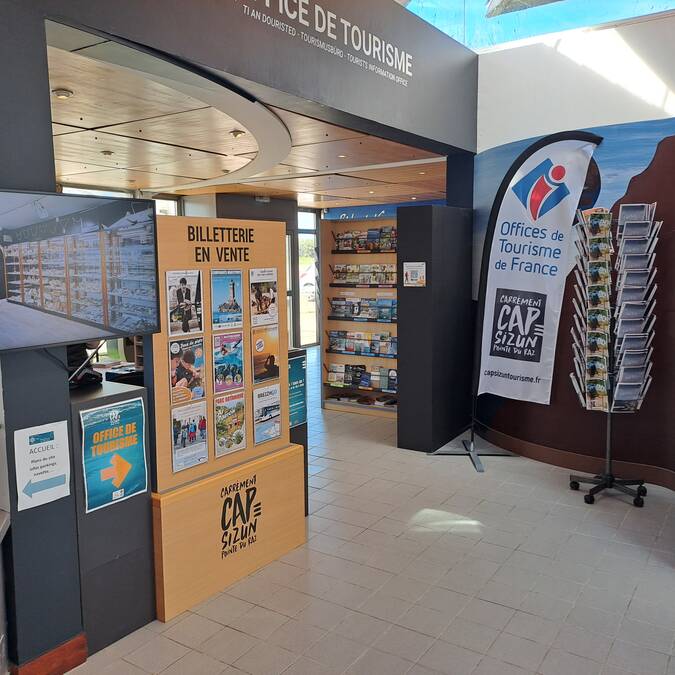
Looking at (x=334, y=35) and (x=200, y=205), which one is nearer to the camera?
(x=334, y=35)

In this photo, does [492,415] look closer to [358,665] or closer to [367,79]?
[367,79]

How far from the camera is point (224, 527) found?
3797mm

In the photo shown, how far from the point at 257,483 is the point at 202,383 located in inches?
30.5

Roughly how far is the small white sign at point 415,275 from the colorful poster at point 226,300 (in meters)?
2.78

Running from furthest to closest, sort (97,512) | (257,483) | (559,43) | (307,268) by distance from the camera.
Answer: (307,268) < (559,43) < (257,483) < (97,512)

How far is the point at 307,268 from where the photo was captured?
45.1ft

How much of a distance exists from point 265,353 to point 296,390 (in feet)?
2.20

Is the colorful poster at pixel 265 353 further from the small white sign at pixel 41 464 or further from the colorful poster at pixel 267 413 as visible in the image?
the small white sign at pixel 41 464

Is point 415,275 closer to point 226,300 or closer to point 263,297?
point 263,297

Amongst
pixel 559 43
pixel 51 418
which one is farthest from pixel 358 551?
pixel 559 43

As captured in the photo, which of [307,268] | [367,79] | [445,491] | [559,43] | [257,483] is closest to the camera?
[257,483]

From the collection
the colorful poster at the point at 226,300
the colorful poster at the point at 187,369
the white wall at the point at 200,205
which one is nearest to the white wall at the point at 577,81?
the colorful poster at the point at 226,300

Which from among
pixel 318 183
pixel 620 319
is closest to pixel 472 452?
pixel 620 319

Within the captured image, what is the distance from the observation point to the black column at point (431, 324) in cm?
627
